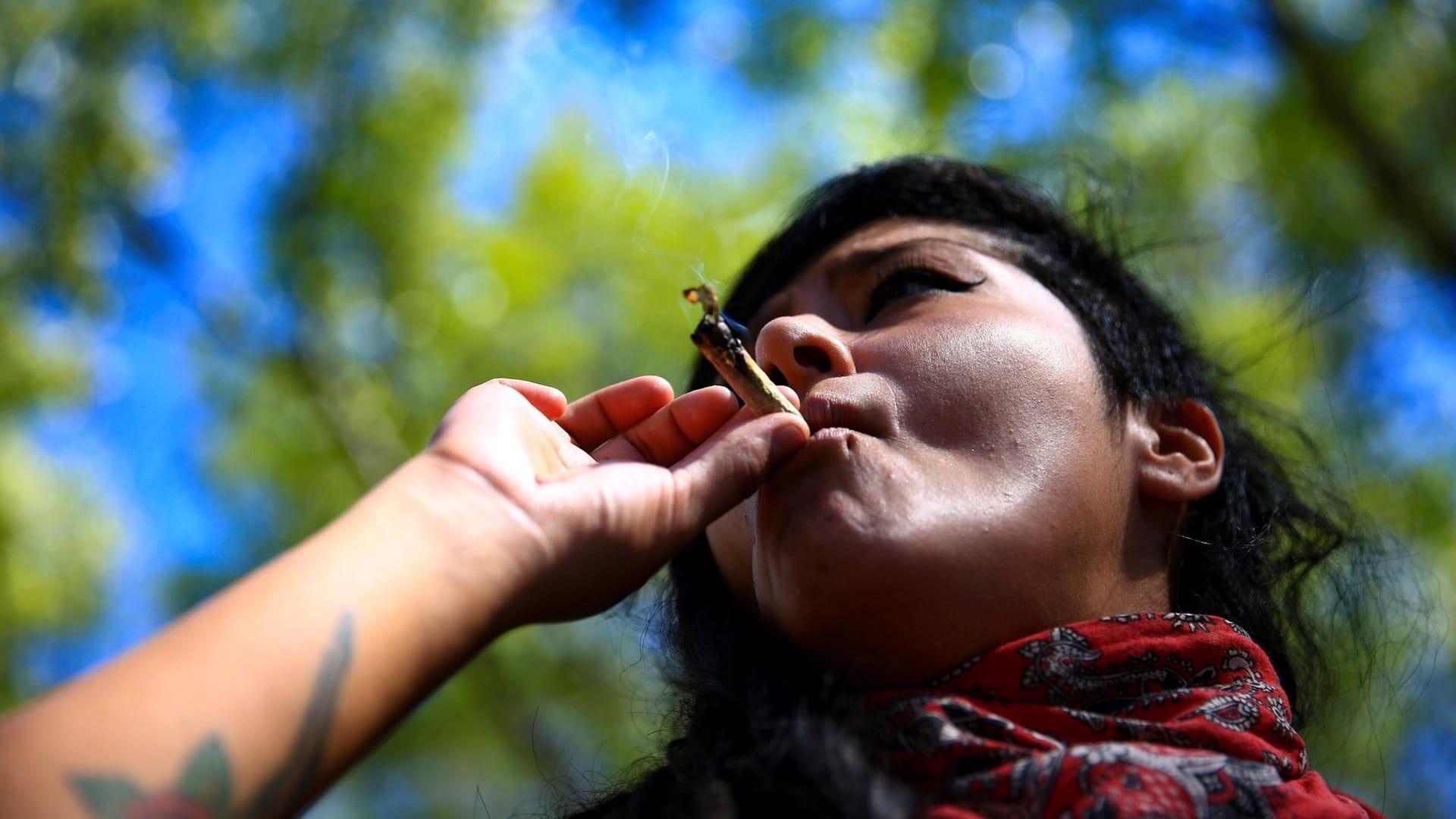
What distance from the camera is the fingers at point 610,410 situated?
2.10 meters

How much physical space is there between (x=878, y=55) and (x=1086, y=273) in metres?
4.54

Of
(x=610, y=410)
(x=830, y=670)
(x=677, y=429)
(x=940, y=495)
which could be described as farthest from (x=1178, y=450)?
(x=610, y=410)

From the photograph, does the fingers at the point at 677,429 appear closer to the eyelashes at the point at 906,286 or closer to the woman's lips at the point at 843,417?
the woman's lips at the point at 843,417

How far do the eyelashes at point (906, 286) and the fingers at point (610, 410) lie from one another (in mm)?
551

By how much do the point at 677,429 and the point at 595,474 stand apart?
312mm

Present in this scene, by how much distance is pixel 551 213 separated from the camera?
392 inches

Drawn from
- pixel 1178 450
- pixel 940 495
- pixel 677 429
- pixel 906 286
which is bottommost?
pixel 1178 450

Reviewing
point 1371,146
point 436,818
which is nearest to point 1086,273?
point 1371,146

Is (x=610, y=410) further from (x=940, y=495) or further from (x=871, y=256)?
(x=871, y=256)

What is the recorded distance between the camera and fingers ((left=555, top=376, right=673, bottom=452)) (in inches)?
82.6

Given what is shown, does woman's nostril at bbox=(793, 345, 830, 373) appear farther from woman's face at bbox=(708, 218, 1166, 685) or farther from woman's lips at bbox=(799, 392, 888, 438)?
woman's lips at bbox=(799, 392, 888, 438)

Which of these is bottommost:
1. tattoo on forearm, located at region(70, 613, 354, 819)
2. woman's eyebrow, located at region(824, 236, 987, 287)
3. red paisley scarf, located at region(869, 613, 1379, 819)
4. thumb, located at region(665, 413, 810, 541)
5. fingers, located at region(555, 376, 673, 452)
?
red paisley scarf, located at region(869, 613, 1379, 819)

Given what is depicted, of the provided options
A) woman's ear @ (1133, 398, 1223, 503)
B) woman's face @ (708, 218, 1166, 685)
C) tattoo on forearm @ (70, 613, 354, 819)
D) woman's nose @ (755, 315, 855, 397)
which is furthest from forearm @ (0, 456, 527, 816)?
woman's ear @ (1133, 398, 1223, 503)

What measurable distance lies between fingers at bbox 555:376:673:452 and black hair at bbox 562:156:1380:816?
50 cm
